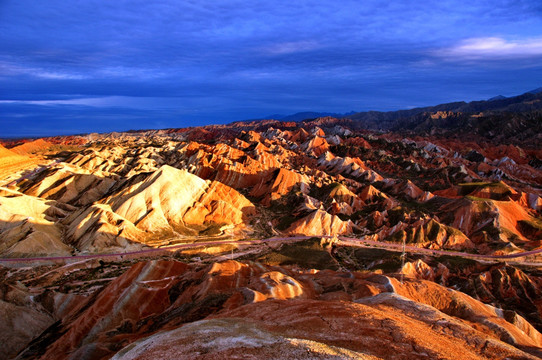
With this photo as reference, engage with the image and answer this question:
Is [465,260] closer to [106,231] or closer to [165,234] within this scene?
[165,234]

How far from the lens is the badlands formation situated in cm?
1844

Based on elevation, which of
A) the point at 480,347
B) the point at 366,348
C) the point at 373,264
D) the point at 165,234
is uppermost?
the point at 366,348

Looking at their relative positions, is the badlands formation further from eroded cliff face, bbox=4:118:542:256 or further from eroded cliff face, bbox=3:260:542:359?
eroded cliff face, bbox=4:118:542:256

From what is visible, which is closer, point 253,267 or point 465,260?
point 253,267

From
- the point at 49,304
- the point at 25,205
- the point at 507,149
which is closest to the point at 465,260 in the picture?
the point at 49,304

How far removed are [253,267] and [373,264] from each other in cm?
2162

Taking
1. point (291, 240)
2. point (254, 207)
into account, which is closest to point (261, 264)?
point (291, 240)

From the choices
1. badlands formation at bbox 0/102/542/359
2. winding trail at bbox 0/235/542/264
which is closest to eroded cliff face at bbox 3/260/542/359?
badlands formation at bbox 0/102/542/359

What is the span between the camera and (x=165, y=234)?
56156 mm

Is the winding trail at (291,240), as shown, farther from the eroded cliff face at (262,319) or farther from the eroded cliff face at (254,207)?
the eroded cliff face at (262,319)

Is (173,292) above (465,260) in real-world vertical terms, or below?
above

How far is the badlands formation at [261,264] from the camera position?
1844 cm

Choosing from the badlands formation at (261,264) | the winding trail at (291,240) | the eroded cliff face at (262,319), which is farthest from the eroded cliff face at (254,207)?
the eroded cliff face at (262,319)

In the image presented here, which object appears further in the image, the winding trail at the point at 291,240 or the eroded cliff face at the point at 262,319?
the winding trail at the point at 291,240
